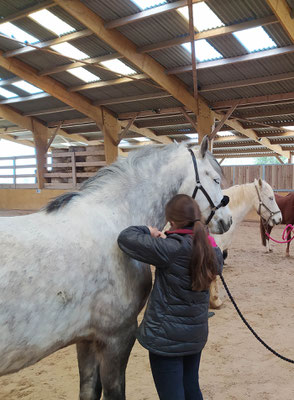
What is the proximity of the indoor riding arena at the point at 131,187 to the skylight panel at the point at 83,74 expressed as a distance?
0.06m

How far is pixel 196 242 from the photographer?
4.95 feet

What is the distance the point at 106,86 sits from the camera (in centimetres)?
1141

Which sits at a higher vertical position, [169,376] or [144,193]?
[144,193]

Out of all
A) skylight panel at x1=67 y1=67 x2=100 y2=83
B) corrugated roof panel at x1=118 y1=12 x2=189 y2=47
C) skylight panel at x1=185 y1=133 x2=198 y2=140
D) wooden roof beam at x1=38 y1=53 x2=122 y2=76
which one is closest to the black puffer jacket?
corrugated roof panel at x1=118 y1=12 x2=189 y2=47

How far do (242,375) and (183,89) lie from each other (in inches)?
352

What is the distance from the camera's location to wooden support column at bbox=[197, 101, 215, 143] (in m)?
10.8

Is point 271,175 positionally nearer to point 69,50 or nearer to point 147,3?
point 147,3

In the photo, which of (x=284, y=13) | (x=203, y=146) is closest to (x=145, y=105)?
(x=284, y=13)

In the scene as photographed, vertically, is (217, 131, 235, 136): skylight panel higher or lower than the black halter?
higher

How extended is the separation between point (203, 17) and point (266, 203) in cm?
412

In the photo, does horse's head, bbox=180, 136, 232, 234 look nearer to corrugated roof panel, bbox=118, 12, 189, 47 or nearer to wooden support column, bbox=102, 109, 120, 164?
corrugated roof panel, bbox=118, 12, 189, 47

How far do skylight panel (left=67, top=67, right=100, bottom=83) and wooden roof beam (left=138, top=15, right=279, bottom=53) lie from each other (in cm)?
269

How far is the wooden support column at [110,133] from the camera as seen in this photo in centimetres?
1289

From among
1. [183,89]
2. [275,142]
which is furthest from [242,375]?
[275,142]
